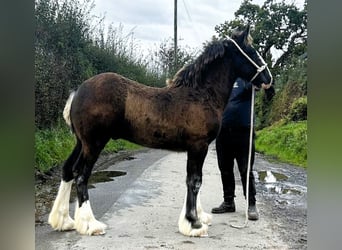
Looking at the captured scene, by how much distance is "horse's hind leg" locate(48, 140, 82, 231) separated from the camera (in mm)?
1479

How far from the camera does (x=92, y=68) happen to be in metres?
1.52

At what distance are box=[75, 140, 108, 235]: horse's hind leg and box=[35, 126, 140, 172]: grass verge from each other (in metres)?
0.06

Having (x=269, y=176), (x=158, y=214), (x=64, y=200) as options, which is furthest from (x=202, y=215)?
Answer: (x=64, y=200)

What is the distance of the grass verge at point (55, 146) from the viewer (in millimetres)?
1427

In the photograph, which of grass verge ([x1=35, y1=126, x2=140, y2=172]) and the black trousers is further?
the black trousers

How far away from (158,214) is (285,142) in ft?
1.75

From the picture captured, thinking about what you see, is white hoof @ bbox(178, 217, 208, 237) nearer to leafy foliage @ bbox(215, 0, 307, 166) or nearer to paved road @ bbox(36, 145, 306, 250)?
paved road @ bbox(36, 145, 306, 250)

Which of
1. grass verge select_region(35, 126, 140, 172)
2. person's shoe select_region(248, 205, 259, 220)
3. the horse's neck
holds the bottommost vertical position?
person's shoe select_region(248, 205, 259, 220)

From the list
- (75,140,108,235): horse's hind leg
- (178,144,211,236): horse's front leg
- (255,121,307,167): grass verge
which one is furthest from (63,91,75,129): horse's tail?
(255,121,307,167): grass verge

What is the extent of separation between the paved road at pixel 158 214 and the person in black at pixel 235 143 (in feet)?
0.08

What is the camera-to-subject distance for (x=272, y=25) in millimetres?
1481
